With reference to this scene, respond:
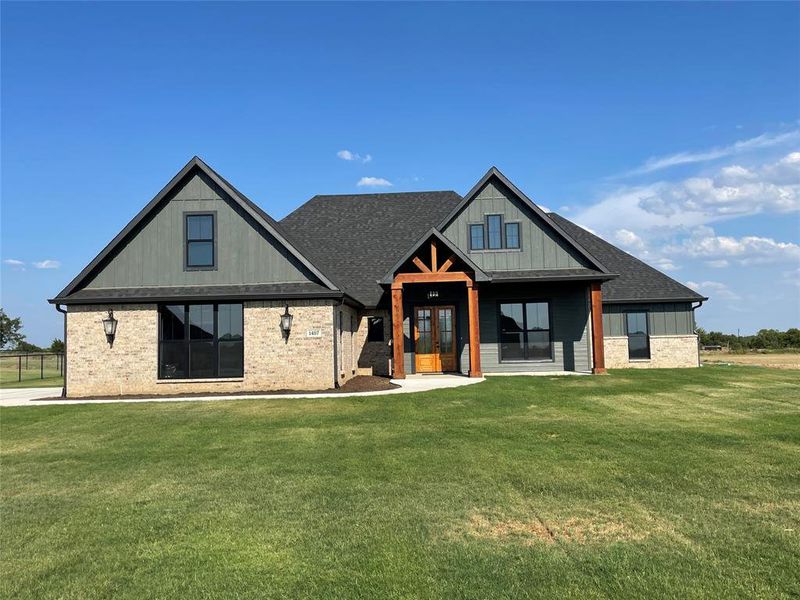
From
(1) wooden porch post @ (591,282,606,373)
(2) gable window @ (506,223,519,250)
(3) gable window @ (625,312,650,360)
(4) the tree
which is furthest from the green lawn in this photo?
(4) the tree

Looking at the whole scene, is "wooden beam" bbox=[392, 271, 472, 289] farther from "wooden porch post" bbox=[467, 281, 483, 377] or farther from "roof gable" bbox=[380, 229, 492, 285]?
"wooden porch post" bbox=[467, 281, 483, 377]

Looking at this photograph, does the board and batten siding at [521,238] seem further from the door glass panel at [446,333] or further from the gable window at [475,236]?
the door glass panel at [446,333]

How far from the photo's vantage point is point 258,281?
17391mm

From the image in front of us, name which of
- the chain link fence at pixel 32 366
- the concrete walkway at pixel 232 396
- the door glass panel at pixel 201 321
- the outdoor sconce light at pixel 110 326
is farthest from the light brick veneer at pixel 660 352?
the chain link fence at pixel 32 366

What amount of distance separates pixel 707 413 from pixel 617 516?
702 centimetres

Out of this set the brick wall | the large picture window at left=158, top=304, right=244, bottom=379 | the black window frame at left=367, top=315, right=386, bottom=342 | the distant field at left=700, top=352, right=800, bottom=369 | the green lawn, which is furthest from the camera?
the distant field at left=700, top=352, right=800, bottom=369

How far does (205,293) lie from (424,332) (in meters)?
8.26

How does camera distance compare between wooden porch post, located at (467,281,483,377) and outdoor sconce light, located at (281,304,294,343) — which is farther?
wooden porch post, located at (467,281,483,377)

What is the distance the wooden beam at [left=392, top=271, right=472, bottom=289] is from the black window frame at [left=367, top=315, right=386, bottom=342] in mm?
3647

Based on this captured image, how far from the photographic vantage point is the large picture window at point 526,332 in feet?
70.2

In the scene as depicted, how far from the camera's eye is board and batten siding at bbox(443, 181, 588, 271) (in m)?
20.7

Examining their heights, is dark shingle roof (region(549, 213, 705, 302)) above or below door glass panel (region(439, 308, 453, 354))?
above

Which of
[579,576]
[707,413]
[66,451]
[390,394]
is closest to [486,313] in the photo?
[390,394]

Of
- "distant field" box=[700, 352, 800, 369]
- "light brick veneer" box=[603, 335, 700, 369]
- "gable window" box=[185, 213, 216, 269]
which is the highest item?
"gable window" box=[185, 213, 216, 269]
